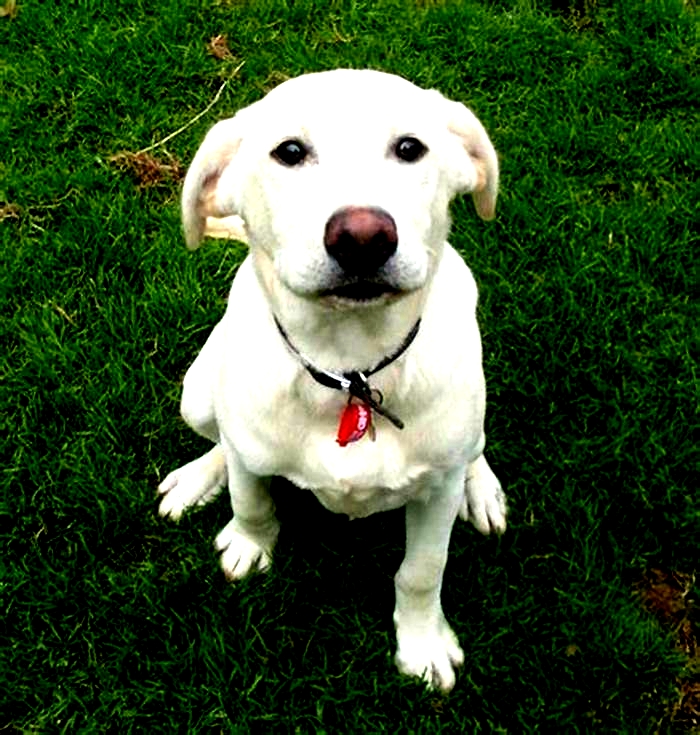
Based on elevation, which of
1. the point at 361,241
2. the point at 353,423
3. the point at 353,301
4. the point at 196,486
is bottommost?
the point at 196,486

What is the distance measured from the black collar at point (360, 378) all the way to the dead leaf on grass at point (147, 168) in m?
2.01

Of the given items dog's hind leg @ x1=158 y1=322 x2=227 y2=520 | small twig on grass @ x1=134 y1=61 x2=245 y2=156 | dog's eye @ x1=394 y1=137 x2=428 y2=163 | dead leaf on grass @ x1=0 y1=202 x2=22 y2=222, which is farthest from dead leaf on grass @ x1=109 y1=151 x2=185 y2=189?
dog's eye @ x1=394 y1=137 x2=428 y2=163

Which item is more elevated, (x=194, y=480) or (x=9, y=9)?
(x=9, y=9)

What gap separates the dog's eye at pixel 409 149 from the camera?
2.26 m

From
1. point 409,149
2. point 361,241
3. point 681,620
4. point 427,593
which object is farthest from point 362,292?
point 681,620

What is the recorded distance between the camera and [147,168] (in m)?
4.39

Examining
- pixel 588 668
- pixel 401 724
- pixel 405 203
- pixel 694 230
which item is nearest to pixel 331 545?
pixel 401 724

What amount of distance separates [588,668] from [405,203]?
1.58 m

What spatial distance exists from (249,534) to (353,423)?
88 cm

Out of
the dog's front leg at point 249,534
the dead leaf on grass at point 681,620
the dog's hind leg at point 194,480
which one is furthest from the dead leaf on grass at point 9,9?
the dead leaf on grass at point 681,620

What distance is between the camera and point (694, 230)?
423 centimetres

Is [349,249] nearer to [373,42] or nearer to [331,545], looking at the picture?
[331,545]

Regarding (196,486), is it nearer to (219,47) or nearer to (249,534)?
(249,534)

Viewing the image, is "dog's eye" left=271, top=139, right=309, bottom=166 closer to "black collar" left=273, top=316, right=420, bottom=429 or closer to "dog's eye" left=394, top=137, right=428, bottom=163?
"dog's eye" left=394, top=137, right=428, bottom=163
